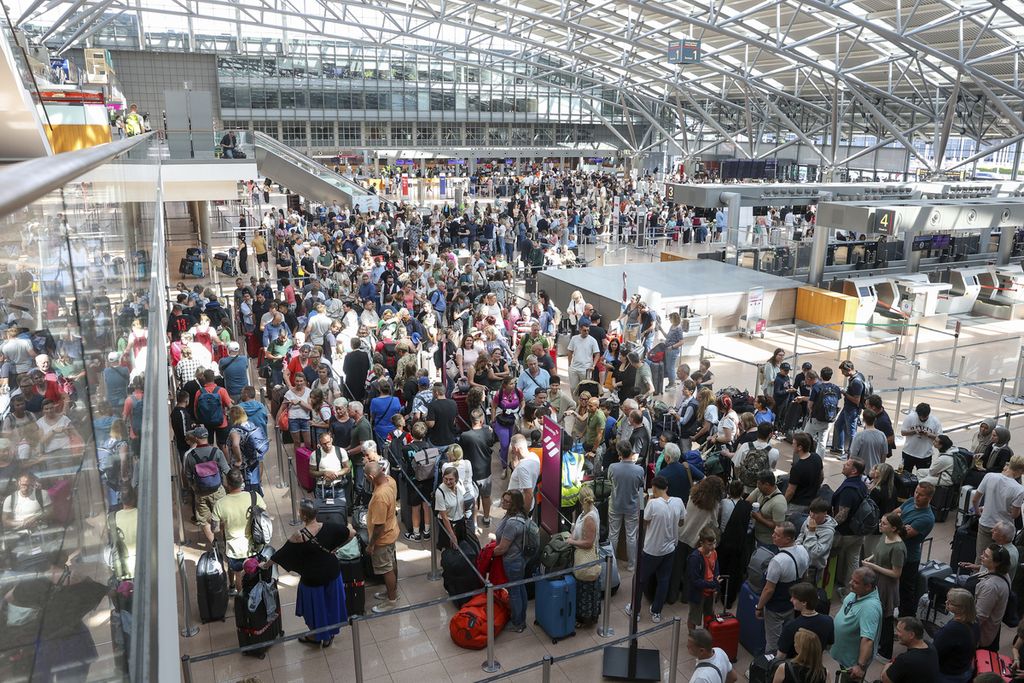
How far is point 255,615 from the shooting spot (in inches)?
247

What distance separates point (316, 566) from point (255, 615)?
0.66 metres

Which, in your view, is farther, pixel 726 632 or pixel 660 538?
pixel 660 538

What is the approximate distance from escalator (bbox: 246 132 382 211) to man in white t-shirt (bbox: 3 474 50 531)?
2325cm

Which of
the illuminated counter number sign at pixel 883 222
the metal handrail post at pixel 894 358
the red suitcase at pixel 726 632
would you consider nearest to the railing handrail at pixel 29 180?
the red suitcase at pixel 726 632

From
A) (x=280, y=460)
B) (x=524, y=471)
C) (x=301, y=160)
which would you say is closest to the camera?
(x=524, y=471)

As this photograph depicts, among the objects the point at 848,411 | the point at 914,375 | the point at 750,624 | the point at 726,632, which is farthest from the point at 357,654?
the point at 914,375

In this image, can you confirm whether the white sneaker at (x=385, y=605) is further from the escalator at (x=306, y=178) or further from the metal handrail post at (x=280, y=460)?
the escalator at (x=306, y=178)

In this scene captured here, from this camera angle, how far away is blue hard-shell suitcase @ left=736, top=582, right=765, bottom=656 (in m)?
6.48

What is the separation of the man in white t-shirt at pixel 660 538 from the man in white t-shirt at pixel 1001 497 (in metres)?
2.78

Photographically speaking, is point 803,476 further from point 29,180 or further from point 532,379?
point 29,180

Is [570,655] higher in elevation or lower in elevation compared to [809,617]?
lower

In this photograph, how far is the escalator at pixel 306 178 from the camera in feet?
77.8

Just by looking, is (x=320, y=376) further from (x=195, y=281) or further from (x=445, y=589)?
(x=195, y=281)

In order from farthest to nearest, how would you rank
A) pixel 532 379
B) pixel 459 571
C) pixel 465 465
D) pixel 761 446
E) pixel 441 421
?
1. pixel 532 379
2. pixel 441 421
3. pixel 761 446
4. pixel 465 465
5. pixel 459 571
